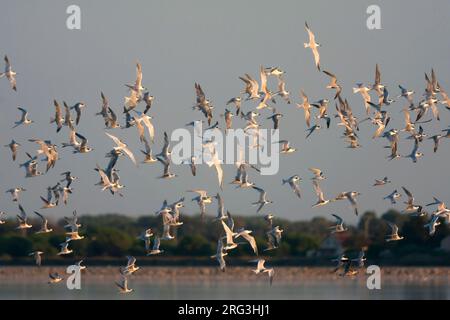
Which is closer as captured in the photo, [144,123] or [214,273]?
[144,123]

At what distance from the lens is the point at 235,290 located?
8600 centimetres

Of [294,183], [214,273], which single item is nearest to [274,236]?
[294,183]

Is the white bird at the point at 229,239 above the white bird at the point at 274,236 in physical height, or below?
below

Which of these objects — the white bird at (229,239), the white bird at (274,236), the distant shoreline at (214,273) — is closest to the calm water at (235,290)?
the distant shoreline at (214,273)

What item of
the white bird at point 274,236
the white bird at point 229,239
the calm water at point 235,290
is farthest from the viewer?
the calm water at point 235,290

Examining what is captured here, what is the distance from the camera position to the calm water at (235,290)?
261 feet

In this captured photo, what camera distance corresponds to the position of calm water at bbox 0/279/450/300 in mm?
79562

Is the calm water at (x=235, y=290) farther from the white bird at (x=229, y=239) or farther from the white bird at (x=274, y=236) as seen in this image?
the white bird at (x=229, y=239)

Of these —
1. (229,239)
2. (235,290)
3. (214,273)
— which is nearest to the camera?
(229,239)

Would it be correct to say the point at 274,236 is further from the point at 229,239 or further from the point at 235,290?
the point at 235,290

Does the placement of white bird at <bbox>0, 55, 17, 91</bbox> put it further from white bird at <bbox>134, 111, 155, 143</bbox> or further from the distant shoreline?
the distant shoreline
